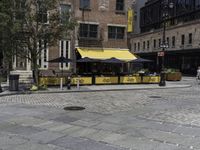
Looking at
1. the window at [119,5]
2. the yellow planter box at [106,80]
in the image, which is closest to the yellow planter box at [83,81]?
the yellow planter box at [106,80]

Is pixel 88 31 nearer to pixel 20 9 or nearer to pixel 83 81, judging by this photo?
pixel 83 81

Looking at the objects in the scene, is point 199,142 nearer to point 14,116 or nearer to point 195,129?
point 195,129

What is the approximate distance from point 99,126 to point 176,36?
5426 centimetres

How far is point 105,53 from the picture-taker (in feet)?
120

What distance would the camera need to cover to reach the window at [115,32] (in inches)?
1499

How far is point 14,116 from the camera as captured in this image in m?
13.3

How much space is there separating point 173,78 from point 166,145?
30.3 metres

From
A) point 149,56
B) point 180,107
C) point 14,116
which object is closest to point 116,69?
point 180,107

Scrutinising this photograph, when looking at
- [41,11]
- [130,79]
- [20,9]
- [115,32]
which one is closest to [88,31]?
[115,32]

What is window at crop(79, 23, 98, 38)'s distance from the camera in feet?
119

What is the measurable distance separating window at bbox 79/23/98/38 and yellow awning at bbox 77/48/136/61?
1497 mm

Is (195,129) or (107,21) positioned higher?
(107,21)

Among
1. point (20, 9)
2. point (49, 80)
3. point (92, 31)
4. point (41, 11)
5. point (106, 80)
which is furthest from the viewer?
point (92, 31)

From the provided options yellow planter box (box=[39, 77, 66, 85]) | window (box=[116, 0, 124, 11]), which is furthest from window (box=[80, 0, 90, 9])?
yellow planter box (box=[39, 77, 66, 85])
